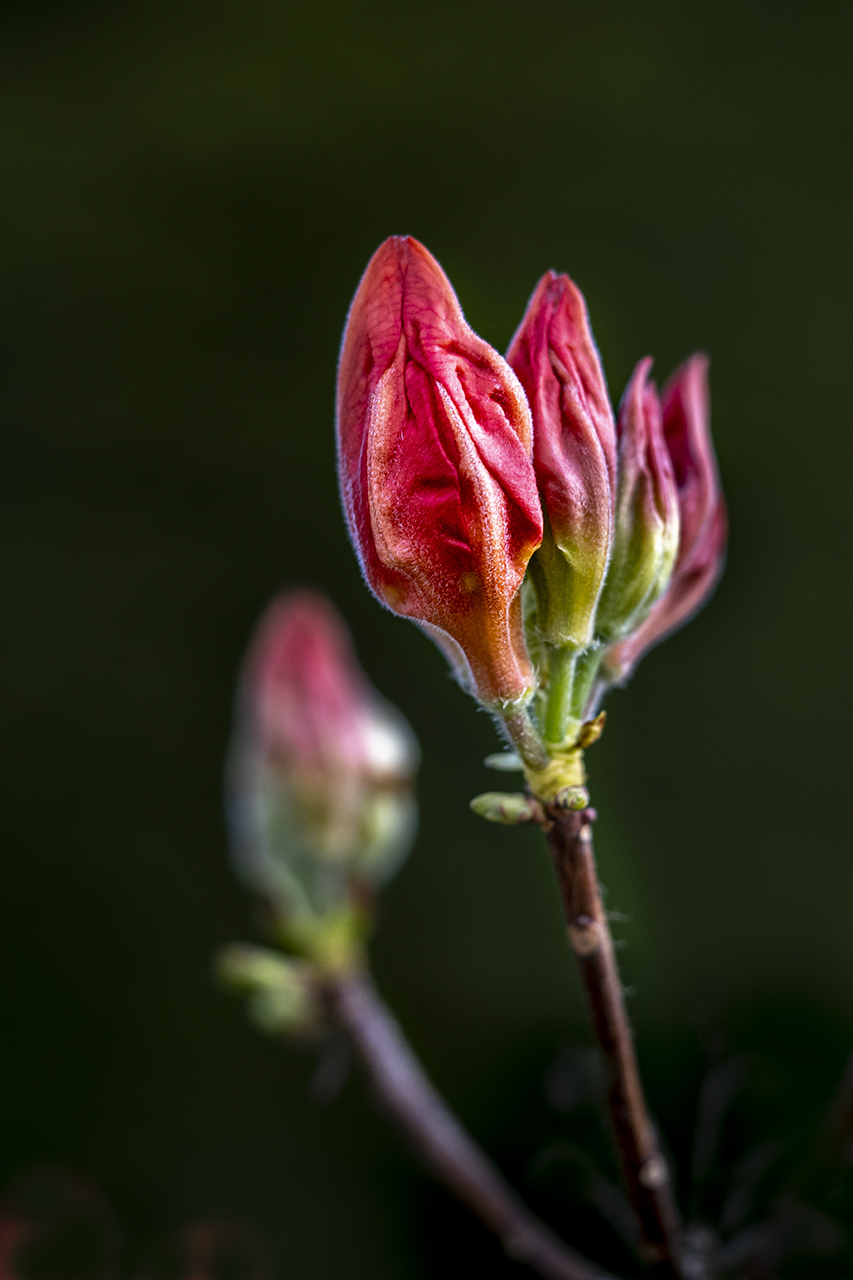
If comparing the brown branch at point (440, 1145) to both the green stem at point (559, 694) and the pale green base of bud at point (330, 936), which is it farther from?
the green stem at point (559, 694)

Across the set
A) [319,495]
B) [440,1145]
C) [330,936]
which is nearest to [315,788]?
[330,936]

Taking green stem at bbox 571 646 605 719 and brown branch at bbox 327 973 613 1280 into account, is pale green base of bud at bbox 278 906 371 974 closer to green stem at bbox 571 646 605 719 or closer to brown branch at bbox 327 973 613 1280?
brown branch at bbox 327 973 613 1280

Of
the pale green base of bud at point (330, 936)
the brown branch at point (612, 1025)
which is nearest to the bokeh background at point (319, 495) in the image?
the pale green base of bud at point (330, 936)

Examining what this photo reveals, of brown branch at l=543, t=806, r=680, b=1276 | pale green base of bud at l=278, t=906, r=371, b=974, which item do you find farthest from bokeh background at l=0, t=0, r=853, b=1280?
brown branch at l=543, t=806, r=680, b=1276

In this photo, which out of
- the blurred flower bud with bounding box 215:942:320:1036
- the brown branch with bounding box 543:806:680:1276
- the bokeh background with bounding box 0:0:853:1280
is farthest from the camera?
the bokeh background with bounding box 0:0:853:1280

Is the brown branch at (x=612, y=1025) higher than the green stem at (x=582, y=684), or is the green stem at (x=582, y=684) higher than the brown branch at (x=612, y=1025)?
the green stem at (x=582, y=684)

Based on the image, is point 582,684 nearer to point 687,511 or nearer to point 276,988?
point 687,511

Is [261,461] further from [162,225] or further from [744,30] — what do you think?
[744,30]
